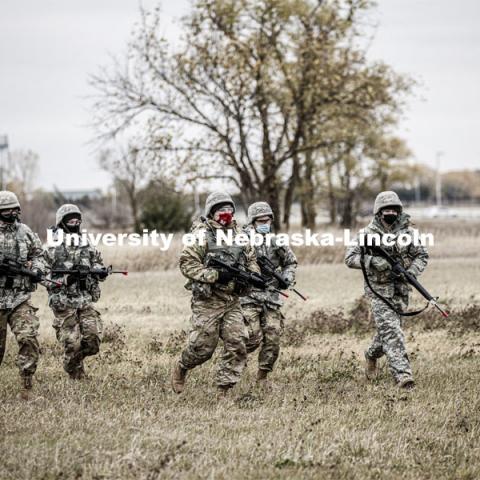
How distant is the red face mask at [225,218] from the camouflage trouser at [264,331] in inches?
46.0

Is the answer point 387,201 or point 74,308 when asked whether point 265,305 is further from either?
point 74,308

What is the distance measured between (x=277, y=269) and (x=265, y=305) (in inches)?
18.2

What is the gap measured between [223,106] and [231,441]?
24.5 metres

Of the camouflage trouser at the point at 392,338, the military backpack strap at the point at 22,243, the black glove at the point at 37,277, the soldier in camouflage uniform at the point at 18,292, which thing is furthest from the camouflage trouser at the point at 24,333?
the camouflage trouser at the point at 392,338

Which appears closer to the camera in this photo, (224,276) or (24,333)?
(224,276)

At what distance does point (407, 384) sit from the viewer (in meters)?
8.69

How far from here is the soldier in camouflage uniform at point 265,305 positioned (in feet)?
29.9

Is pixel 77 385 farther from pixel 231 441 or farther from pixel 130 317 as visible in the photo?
pixel 130 317

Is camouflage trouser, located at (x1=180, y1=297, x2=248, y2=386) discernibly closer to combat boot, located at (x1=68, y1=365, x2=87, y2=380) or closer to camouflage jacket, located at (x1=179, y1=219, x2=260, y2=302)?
camouflage jacket, located at (x1=179, y1=219, x2=260, y2=302)

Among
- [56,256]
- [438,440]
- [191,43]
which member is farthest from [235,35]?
[438,440]

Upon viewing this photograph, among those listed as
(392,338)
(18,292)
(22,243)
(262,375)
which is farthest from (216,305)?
(22,243)

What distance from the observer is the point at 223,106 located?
98.6ft

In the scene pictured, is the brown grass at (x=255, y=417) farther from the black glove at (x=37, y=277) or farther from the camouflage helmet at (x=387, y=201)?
the camouflage helmet at (x=387, y=201)

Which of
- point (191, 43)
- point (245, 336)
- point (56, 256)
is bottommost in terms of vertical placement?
point (245, 336)
